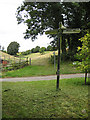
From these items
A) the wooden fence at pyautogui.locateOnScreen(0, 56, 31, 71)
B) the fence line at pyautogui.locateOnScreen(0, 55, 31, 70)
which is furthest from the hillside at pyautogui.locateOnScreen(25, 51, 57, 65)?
the wooden fence at pyautogui.locateOnScreen(0, 56, 31, 71)

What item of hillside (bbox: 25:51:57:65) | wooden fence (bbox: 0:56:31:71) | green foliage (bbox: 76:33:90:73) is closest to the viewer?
green foliage (bbox: 76:33:90:73)

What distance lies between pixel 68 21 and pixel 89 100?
1402 cm

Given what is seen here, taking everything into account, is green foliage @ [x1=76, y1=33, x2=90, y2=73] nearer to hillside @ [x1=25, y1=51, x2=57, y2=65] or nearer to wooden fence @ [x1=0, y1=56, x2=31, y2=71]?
wooden fence @ [x1=0, y1=56, x2=31, y2=71]

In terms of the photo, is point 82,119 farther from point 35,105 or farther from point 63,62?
point 63,62

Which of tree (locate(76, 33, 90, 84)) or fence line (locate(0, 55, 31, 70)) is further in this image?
fence line (locate(0, 55, 31, 70))

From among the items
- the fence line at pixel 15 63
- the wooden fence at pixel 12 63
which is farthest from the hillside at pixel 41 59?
the wooden fence at pixel 12 63

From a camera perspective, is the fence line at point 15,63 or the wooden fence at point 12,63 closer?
the wooden fence at point 12,63

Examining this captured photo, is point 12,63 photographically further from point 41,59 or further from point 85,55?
point 85,55

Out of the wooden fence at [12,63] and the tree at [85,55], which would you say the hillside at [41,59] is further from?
the tree at [85,55]

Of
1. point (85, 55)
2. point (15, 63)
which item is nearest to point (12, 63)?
point (15, 63)

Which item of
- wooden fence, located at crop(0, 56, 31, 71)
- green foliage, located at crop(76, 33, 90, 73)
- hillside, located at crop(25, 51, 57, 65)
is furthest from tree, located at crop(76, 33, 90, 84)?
hillside, located at crop(25, 51, 57, 65)

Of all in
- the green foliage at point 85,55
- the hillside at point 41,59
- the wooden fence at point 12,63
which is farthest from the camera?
the hillside at point 41,59

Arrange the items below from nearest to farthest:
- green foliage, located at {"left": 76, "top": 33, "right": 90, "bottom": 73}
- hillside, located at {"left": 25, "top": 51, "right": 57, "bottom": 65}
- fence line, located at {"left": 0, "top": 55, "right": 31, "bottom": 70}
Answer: green foliage, located at {"left": 76, "top": 33, "right": 90, "bottom": 73}
fence line, located at {"left": 0, "top": 55, "right": 31, "bottom": 70}
hillside, located at {"left": 25, "top": 51, "right": 57, "bottom": 65}

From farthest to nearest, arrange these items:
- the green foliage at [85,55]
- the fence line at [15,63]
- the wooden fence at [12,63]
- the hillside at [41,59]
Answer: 1. the hillside at [41,59]
2. the fence line at [15,63]
3. the wooden fence at [12,63]
4. the green foliage at [85,55]
